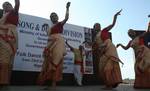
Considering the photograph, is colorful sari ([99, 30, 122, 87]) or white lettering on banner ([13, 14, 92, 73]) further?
white lettering on banner ([13, 14, 92, 73])

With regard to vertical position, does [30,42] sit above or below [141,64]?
above

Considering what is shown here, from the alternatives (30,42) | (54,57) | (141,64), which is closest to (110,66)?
(141,64)

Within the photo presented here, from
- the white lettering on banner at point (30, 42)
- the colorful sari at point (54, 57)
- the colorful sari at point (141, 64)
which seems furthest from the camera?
the white lettering on banner at point (30, 42)

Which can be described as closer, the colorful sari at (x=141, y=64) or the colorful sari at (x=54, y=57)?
the colorful sari at (x=54, y=57)

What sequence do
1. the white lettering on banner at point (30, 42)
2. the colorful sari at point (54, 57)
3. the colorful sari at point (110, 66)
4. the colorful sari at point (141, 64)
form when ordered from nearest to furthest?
1. the colorful sari at point (54, 57)
2. the colorful sari at point (110, 66)
3. the colorful sari at point (141, 64)
4. the white lettering on banner at point (30, 42)

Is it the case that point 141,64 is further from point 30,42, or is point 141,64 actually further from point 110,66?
point 30,42

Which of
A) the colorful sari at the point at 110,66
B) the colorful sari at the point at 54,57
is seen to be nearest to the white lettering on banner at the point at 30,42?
the colorful sari at the point at 54,57

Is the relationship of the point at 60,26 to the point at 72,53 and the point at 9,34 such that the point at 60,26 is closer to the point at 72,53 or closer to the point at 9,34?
the point at 9,34

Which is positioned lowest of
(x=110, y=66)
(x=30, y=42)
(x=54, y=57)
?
(x=110, y=66)

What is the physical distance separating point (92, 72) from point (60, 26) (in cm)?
425

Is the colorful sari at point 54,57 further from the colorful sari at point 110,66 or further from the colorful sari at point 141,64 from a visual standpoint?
the colorful sari at point 141,64

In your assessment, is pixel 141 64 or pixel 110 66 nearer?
pixel 110 66

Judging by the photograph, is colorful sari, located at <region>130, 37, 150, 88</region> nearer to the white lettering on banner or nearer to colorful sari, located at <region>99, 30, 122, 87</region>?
colorful sari, located at <region>99, 30, 122, 87</region>

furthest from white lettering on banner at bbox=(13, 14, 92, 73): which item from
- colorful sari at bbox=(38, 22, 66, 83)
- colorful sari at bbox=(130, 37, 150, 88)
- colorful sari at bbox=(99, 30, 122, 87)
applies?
colorful sari at bbox=(130, 37, 150, 88)
